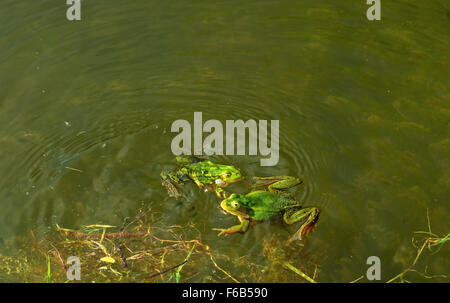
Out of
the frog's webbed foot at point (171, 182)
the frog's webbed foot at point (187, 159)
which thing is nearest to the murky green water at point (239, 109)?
the frog's webbed foot at point (171, 182)

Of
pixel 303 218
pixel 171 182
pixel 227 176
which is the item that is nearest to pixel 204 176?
pixel 227 176

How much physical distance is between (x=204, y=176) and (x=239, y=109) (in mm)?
1291

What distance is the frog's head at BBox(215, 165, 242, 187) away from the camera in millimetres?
4465

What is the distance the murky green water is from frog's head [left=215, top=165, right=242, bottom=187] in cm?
22

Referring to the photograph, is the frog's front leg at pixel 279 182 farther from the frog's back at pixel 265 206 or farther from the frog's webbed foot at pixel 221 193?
the frog's webbed foot at pixel 221 193

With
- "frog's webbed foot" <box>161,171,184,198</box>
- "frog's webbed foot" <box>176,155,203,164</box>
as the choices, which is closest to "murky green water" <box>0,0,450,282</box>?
"frog's webbed foot" <box>161,171,184,198</box>

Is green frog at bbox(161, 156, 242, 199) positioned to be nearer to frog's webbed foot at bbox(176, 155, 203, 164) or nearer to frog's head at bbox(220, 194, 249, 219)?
frog's webbed foot at bbox(176, 155, 203, 164)

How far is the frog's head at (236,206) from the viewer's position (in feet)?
13.5

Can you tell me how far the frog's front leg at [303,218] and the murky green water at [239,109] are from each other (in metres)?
0.09

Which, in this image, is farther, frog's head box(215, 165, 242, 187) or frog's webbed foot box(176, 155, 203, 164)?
frog's webbed foot box(176, 155, 203, 164)

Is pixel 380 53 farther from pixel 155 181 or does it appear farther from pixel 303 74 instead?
pixel 155 181

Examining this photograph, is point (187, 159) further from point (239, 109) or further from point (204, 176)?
point (239, 109)

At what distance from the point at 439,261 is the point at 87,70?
4.75 meters

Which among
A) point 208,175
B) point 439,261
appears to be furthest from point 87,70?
point 439,261
